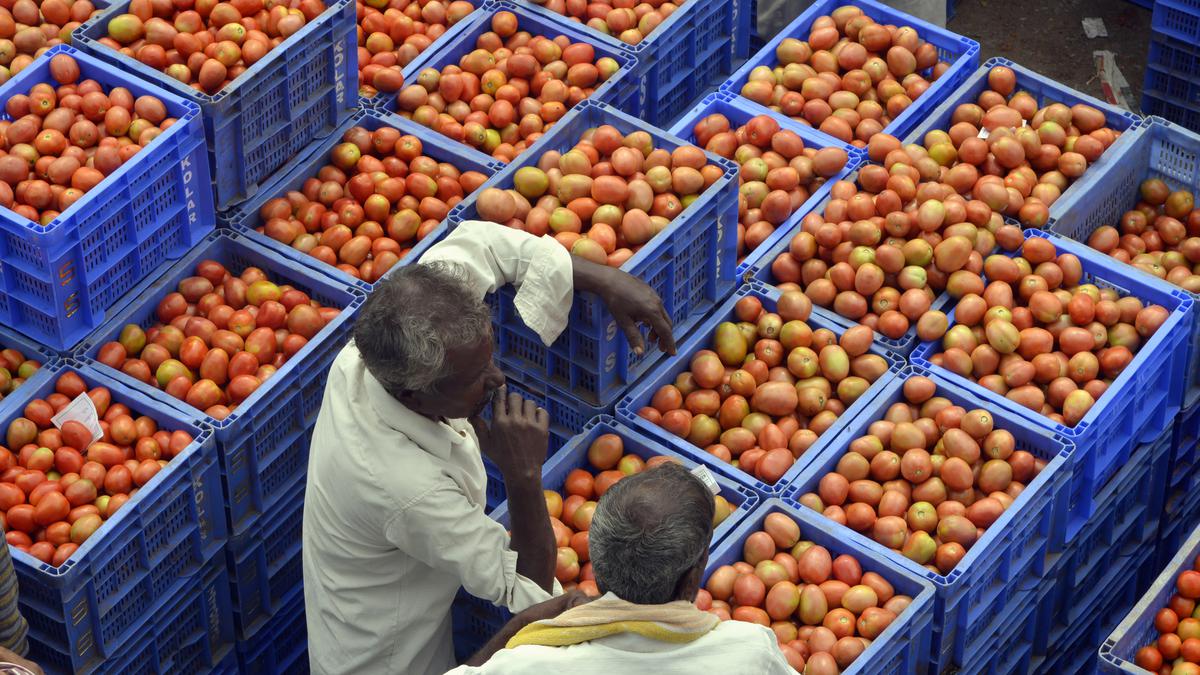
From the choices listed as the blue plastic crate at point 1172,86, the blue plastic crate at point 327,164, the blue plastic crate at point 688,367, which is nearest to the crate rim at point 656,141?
the blue plastic crate at point 327,164

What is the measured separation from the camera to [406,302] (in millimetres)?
4000

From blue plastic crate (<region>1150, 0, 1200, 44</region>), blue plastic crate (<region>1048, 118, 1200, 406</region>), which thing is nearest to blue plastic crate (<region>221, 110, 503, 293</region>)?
blue plastic crate (<region>1048, 118, 1200, 406</region>)

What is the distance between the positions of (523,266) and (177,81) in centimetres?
168

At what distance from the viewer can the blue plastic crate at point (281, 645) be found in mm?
5742

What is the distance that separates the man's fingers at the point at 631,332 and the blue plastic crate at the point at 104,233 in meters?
1.70

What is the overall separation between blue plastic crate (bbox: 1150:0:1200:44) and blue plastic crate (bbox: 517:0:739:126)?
72.1 inches

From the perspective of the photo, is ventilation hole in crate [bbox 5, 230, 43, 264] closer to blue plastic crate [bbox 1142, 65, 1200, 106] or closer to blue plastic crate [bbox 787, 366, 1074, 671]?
blue plastic crate [bbox 787, 366, 1074, 671]

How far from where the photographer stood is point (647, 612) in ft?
11.0

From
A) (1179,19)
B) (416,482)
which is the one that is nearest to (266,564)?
(416,482)

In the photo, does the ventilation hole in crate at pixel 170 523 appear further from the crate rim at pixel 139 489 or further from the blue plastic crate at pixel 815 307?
the blue plastic crate at pixel 815 307

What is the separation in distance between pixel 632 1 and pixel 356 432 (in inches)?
137

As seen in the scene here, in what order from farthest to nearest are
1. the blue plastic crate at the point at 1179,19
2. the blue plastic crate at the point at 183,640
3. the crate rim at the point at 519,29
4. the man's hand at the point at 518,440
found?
the blue plastic crate at the point at 1179,19, the crate rim at the point at 519,29, the blue plastic crate at the point at 183,640, the man's hand at the point at 518,440

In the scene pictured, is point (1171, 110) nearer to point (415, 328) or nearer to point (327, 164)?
point (327, 164)

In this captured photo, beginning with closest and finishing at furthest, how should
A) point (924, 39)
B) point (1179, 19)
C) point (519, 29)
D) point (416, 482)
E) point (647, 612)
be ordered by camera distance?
point (647, 612)
point (416, 482)
point (519, 29)
point (924, 39)
point (1179, 19)
